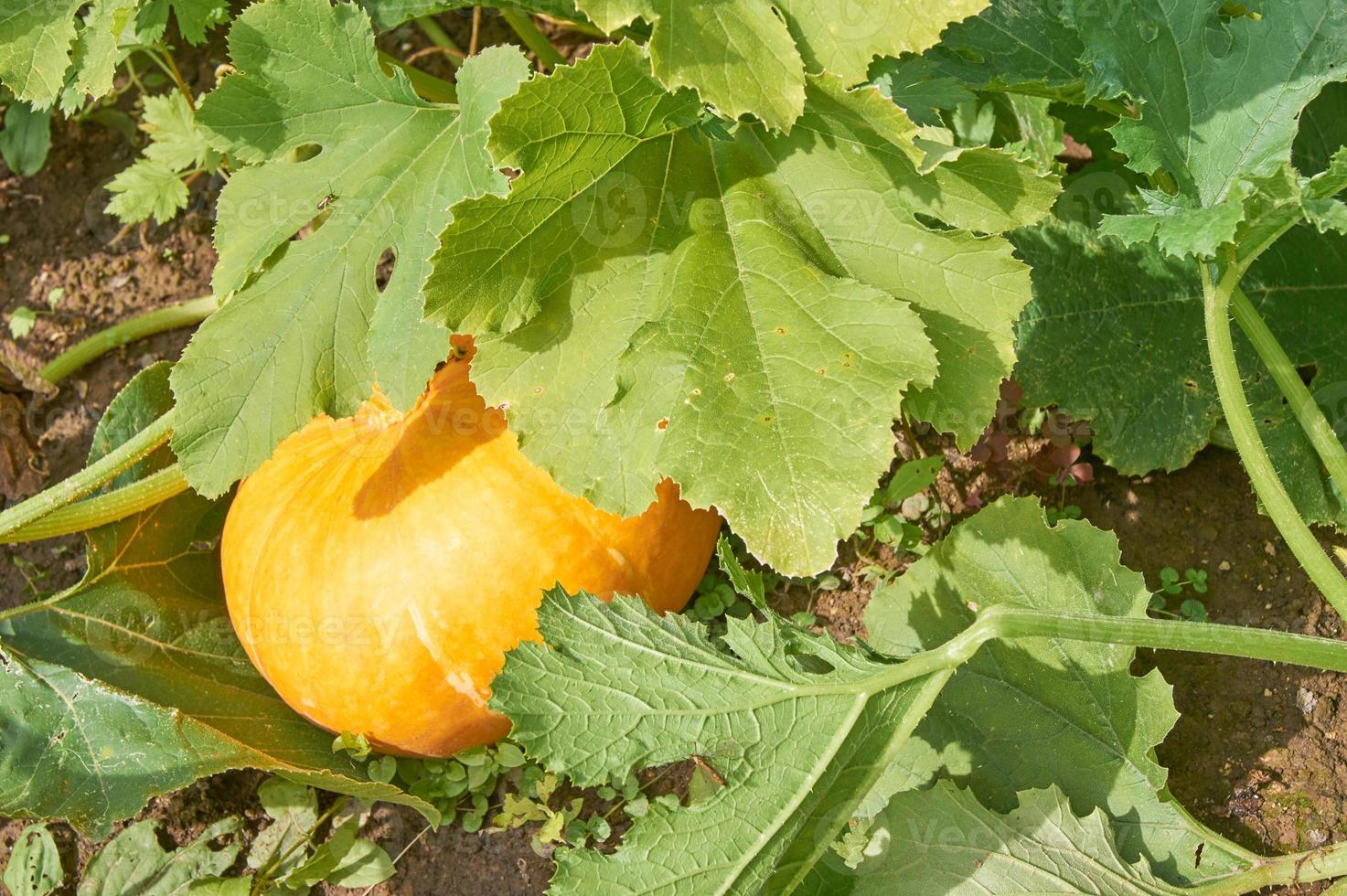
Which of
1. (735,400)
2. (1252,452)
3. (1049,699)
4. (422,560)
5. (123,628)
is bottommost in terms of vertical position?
(1049,699)

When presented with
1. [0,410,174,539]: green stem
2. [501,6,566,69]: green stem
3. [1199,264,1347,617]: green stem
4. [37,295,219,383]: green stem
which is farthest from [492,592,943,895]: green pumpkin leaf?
[37,295,219,383]: green stem

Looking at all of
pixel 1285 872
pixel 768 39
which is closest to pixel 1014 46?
pixel 768 39

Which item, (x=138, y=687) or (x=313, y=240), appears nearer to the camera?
(x=313, y=240)

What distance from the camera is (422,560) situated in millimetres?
2572

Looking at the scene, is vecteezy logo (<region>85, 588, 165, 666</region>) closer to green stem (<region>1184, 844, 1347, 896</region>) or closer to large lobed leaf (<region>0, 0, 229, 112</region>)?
large lobed leaf (<region>0, 0, 229, 112</region>)

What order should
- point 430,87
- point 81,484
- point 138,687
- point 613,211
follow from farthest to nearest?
point 430,87
point 138,687
point 81,484
point 613,211

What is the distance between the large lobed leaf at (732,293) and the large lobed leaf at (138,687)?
105 cm

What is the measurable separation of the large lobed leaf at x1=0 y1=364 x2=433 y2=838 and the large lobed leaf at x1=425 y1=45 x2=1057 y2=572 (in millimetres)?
1051

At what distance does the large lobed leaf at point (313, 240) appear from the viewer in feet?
7.54

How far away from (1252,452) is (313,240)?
5.84ft

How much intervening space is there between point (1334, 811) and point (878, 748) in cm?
115

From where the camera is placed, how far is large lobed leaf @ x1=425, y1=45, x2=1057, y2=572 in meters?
2.11

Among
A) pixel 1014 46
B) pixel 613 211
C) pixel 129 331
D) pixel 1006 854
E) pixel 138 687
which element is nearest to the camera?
pixel 613 211

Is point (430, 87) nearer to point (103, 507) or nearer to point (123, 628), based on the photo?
point (103, 507)
